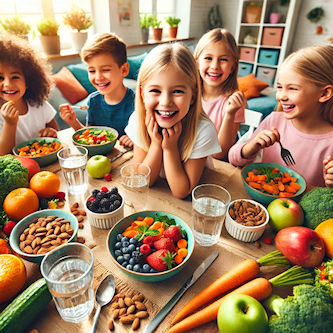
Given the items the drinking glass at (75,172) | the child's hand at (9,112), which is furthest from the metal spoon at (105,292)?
the child's hand at (9,112)

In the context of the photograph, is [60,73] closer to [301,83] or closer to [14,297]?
[301,83]

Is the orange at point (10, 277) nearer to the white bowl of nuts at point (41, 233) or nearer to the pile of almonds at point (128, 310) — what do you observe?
the white bowl of nuts at point (41, 233)

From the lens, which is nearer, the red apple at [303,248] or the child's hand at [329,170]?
the red apple at [303,248]

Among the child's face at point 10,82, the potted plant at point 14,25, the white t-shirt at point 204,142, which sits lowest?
the white t-shirt at point 204,142

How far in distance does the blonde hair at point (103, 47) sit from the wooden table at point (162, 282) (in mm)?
891

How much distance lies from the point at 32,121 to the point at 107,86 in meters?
0.58

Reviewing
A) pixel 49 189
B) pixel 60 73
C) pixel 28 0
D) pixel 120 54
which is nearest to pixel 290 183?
pixel 49 189

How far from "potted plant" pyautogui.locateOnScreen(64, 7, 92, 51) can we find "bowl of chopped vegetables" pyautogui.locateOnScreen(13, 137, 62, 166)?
284 cm

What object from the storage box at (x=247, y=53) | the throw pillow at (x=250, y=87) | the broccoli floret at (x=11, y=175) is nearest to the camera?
the broccoli floret at (x=11, y=175)

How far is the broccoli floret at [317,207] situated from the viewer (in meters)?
0.85

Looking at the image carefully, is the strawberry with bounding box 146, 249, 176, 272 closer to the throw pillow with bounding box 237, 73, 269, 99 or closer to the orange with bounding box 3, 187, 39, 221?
the orange with bounding box 3, 187, 39, 221

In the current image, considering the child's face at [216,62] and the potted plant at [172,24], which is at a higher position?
the potted plant at [172,24]

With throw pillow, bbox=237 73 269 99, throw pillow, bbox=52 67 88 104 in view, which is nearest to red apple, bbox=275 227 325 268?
throw pillow, bbox=52 67 88 104

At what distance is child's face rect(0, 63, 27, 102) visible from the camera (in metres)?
1.44
